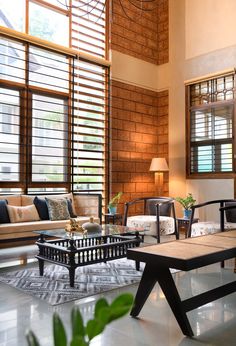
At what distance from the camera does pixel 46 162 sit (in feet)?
19.1

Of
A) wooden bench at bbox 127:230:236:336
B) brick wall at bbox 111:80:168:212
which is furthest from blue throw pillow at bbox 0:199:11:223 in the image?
wooden bench at bbox 127:230:236:336

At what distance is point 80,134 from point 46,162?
86cm

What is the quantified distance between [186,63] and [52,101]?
2777mm

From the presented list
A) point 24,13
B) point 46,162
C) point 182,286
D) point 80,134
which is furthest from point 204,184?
point 24,13

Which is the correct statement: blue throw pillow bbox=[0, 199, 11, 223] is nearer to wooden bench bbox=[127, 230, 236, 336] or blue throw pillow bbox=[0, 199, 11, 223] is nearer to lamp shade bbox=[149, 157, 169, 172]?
wooden bench bbox=[127, 230, 236, 336]

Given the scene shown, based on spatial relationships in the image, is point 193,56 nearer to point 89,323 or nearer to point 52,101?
point 52,101

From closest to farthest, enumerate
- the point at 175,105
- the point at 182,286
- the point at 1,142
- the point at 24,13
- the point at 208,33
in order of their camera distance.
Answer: the point at 182,286, the point at 1,142, the point at 24,13, the point at 208,33, the point at 175,105

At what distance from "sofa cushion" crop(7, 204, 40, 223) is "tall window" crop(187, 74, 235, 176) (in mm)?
3139

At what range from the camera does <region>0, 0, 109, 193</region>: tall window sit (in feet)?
17.9

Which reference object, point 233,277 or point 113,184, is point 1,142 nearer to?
point 113,184

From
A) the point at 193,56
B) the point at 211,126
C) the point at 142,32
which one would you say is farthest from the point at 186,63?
the point at 211,126

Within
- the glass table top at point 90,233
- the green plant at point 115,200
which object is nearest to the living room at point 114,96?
the green plant at point 115,200

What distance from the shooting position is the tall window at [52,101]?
17.9 feet

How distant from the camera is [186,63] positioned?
6.86 metres
